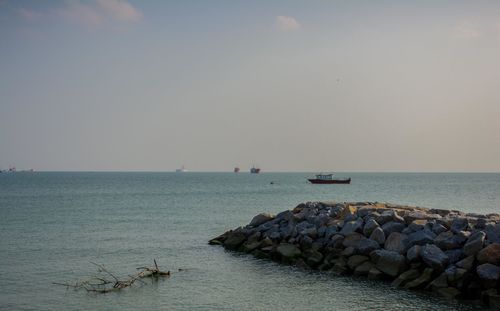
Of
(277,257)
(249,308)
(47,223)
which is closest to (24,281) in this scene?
(249,308)

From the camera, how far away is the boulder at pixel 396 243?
839 inches

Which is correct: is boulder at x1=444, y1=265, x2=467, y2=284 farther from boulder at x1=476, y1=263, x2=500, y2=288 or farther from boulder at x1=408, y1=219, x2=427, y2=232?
boulder at x1=408, y1=219, x2=427, y2=232

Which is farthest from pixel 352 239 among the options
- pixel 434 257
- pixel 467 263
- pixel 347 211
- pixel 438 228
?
pixel 467 263

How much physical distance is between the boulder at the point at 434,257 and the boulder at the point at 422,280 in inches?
10.4

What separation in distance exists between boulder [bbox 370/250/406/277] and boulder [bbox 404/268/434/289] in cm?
101

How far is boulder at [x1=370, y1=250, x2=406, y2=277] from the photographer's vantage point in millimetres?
20469

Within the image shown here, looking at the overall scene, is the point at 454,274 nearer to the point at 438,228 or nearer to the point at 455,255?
the point at 455,255

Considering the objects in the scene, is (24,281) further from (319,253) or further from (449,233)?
(449,233)

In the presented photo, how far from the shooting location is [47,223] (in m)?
43.0

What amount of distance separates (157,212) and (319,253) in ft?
106

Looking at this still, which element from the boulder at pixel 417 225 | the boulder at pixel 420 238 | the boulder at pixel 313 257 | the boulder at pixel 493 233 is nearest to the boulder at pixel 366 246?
the boulder at pixel 420 238

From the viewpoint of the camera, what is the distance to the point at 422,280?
19219mm

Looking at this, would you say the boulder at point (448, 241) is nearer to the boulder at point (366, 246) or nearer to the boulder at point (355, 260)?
the boulder at point (366, 246)

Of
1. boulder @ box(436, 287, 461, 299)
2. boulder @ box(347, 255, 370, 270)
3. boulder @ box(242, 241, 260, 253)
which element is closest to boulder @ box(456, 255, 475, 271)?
boulder @ box(436, 287, 461, 299)
